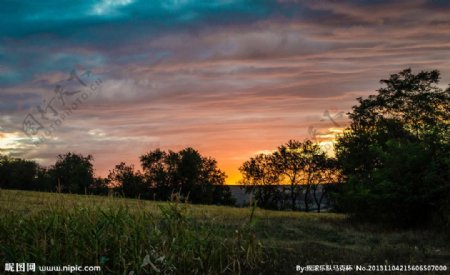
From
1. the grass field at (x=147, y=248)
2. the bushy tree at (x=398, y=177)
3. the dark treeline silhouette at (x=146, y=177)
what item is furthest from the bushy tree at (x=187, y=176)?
the grass field at (x=147, y=248)

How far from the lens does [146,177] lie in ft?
207

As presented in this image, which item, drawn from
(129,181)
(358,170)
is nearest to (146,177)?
(129,181)

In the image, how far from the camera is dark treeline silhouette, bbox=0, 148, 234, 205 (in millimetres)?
59219

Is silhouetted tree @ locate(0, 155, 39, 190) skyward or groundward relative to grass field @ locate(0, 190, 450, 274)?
skyward

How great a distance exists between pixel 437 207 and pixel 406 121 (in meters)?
18.1

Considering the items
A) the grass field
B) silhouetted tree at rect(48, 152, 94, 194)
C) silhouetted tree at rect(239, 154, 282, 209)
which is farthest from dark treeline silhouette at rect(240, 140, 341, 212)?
the grass field

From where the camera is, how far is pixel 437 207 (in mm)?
18203

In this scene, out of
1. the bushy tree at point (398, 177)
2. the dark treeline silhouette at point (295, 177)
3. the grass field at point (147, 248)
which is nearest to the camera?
the grass field at point (147, 248)

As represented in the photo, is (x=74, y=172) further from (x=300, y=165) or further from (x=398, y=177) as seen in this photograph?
(x=398, y=177)

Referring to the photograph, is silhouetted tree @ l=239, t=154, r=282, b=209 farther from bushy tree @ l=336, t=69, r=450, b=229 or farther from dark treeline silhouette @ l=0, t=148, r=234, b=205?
bushy tree @ l=336, t=69, r=450, b=229

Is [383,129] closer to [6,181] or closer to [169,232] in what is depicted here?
[169,232]

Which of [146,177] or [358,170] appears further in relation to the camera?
[146,177]

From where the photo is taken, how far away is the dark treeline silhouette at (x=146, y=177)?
194 ft

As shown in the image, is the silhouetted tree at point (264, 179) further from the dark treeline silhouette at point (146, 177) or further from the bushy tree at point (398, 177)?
the bushy tree at point (398, 177)
